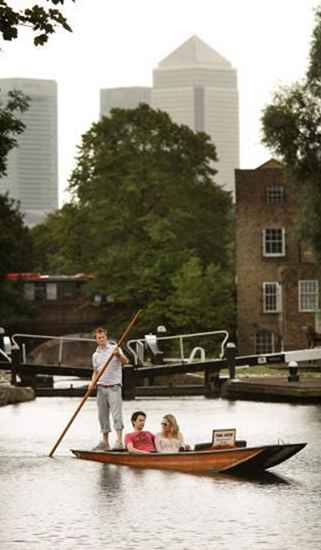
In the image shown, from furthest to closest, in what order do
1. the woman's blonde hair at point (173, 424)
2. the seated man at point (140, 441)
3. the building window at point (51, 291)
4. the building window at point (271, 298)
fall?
the building window at point (51, 291) < the building window at point (271, 298) < the seated man at point (140, 441) < the woman's blonde hair at point (173, 424)

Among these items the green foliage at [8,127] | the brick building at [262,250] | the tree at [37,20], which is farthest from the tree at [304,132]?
the tree at [37,20]

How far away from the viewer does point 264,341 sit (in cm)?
9212

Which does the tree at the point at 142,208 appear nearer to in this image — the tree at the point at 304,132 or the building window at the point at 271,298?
the building window at the point at 271,298

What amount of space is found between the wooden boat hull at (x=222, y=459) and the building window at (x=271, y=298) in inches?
2665

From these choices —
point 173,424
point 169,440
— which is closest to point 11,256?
point 169,440

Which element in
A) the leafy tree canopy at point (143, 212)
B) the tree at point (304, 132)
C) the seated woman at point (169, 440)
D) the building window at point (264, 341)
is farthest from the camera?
the leafy tree canopy at point (143, 212)

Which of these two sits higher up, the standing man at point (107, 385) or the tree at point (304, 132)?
the tree at point (304, 132)

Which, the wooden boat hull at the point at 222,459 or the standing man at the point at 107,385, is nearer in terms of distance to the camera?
the wooden boat hull at the point at 222,459

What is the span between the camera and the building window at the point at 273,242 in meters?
92.6

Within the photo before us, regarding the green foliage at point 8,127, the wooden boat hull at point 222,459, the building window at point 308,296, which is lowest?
the wooden boat hull at point 222,459

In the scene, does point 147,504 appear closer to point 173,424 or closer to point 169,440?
point 173,424

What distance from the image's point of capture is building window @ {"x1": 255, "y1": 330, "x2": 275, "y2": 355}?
91562 millimetres

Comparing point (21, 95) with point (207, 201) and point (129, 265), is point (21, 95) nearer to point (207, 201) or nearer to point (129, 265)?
point (129, 265)

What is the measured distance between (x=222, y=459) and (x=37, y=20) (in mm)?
8110
